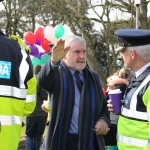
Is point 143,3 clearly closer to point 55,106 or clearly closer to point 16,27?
point 16,27

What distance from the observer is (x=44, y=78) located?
3.18 meters

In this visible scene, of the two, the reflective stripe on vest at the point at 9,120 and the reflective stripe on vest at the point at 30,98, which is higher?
the reflective stripe on vest at the point at 30,98

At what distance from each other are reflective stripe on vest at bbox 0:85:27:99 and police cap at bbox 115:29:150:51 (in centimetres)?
91

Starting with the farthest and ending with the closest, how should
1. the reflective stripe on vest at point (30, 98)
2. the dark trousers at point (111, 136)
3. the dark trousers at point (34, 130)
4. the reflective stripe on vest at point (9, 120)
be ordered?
the dark trousers at point (34, 130)
the dark trousers at point (111, 136)
the reflective stripe on vest at point (30, 98)
the reflective stripe on vest at point (9, 120)

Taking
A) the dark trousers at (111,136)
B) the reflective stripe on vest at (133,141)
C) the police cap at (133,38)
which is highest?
the police cap at (133,38)

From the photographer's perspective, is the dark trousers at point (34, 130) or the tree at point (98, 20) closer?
the dark trousers at point (34, 130)

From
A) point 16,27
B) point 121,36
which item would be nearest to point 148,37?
point 121,36

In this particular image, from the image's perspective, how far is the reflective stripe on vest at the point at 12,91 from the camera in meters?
2.26

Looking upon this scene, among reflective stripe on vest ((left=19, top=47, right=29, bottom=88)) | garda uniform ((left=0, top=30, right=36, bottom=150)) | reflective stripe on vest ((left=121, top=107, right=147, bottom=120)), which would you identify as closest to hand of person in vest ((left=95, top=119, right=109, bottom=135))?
reflective stripe on vest ((left=121, top=107, right=147, bottom=120))

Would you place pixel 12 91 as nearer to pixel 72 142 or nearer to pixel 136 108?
pixel 136 108

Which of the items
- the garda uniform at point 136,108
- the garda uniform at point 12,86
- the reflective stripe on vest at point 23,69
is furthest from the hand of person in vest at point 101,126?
the reflective stripe on vest at point 23,69

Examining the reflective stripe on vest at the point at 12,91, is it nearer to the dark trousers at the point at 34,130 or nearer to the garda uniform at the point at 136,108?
the garda uniform at the point at 136,108

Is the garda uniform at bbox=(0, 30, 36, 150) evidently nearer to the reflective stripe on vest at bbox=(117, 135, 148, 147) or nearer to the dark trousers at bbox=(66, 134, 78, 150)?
the reflective stripe on vest at bbox=(117, 135, 148, 147)

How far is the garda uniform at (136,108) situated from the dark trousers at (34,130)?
430cm
